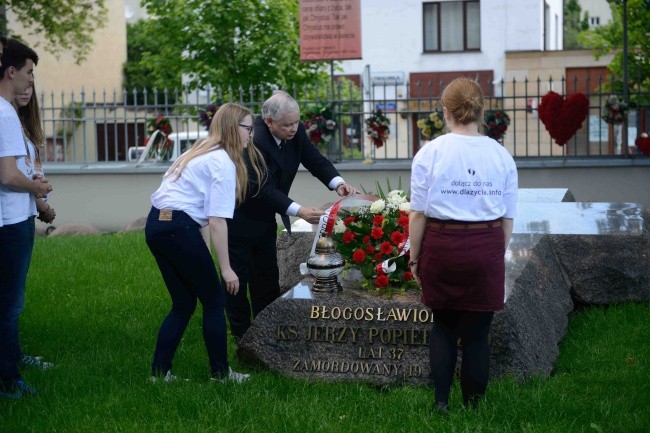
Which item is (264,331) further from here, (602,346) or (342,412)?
(602,346)

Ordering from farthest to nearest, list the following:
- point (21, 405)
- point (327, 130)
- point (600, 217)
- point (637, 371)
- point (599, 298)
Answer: point (327, 130), point (600, 217), point (599, 298), point (637, 371), point (21, 405)

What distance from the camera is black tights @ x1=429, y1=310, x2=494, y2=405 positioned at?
4934 millimetres

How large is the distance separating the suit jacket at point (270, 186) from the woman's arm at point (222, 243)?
1.00 metres

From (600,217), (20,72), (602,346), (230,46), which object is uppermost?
(230,46)

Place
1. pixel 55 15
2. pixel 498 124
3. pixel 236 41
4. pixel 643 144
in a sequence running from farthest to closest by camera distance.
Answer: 1. pixel 236 41
2. pixel 55 15
3. pixel 643 144
4. pixel 498 124

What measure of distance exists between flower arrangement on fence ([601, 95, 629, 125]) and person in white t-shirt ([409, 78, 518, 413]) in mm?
9905

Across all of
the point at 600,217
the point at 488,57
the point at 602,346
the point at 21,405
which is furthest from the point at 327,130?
the point at 488,57

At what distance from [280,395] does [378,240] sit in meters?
1.31

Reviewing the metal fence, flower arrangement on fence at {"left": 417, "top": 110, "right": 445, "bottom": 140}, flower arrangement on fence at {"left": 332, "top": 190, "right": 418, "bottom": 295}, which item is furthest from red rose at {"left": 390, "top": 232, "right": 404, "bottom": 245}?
the metal fence

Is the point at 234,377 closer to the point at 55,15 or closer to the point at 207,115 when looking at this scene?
the point at 207,115

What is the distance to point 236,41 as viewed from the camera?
2381 centimetres

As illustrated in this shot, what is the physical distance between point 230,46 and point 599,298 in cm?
1656

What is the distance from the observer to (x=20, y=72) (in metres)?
5.75

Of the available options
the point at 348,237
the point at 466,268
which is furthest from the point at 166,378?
the point at 466,268
